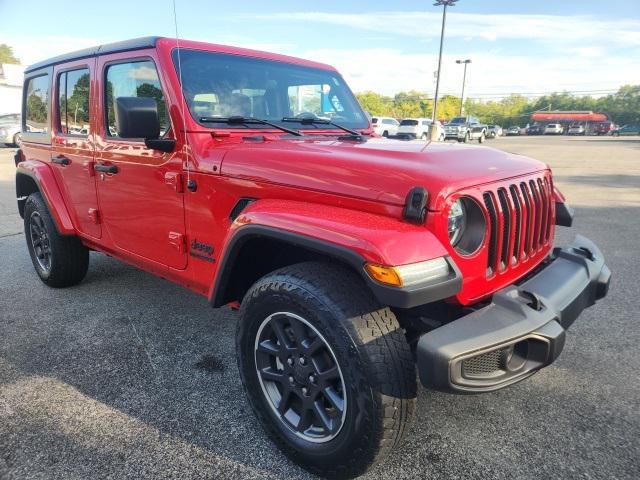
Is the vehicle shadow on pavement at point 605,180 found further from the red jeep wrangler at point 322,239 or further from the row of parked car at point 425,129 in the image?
the row of parked car at point 425,129

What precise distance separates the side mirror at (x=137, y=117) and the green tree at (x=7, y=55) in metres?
112

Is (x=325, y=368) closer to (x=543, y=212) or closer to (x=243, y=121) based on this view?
(x=543, y=212)

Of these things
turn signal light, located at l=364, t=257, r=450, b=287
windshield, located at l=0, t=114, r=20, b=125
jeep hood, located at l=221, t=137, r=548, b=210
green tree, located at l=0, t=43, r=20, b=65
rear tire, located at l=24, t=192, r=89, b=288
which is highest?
green tree, located at l=0, t=43, r=20, b=65

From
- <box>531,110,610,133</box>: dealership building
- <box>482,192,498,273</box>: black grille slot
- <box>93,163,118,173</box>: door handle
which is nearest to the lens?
<box>482,192,498,273</box>: black grille slot

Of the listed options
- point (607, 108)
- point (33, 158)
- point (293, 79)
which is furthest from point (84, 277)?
point (607, 108)

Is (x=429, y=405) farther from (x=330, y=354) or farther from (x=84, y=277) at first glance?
(x=84, y=277)

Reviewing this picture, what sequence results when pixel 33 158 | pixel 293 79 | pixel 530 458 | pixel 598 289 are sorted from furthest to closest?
pixel 33 158
pixel 293 79
pixel 598 289
pixel 530 458

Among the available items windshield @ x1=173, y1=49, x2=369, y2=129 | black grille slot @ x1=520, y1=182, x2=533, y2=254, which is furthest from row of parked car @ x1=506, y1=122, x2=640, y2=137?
black grille slot @ x1=520, y1=182, x2=533, y2=254

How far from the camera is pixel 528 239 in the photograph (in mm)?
2363

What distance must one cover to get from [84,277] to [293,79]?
2751mm

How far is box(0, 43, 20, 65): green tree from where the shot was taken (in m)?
94.3

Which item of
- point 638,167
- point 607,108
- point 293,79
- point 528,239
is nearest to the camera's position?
point 528,239

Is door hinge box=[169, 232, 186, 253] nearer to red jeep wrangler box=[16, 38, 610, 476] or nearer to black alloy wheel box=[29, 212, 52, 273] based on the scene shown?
red jeep wrangler box=[16, 38, 610, 476]

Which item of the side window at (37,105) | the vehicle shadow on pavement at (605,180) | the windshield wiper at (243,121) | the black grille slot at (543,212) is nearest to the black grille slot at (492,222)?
the black grille slot at (543,212)
